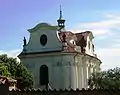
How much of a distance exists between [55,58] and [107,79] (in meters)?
7.64

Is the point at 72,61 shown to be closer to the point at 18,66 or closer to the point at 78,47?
the point at 78,47

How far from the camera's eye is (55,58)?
54500 millimetres

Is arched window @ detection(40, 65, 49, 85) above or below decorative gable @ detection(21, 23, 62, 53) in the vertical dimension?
below

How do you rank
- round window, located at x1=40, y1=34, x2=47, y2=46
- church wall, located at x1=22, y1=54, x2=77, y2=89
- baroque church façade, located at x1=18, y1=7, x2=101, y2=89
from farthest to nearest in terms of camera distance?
round window, located at x1=40, y1=34, x2=47, y2=46 < baroque church façade, located at x1=18, y1=7, x2=101, y2=89 < church wall, located at x1=22, y1=54, x2=77, y2=89

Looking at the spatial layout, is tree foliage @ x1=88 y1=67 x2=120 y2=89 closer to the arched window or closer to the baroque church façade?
the baroque church façade

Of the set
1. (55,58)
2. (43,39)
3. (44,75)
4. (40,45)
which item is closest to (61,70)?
(55,58)

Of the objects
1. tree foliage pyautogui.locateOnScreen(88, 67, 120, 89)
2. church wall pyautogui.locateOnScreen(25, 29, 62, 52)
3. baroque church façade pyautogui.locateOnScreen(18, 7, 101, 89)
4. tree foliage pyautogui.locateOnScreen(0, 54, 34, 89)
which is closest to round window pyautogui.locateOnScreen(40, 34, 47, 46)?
baroque church façade pyautogui.locateOnScreen(18, 7, 101, 89)

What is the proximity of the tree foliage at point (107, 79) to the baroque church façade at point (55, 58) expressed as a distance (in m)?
2.41

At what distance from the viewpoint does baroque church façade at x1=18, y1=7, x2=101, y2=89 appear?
54344 millimetres

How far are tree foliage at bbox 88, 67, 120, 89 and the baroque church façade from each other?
2.41 meters

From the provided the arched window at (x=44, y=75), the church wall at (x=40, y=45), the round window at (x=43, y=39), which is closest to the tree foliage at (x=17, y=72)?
the arched window at (x=44, y=75)

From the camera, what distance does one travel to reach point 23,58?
57.2 meters

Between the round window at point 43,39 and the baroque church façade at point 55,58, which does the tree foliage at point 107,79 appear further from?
the round window at point 43,39

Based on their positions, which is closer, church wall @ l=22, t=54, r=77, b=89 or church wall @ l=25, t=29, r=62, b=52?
church wall @ l=22, t=54, r=77, b=89
